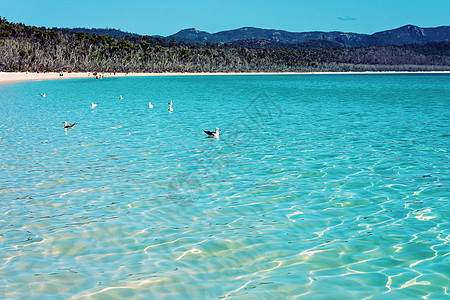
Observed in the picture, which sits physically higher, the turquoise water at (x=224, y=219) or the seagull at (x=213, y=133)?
the seagull at (x=213, y=133)

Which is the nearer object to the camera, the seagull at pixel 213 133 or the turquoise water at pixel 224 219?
the turquoise water at pixel 224 219

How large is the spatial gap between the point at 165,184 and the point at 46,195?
2795mm

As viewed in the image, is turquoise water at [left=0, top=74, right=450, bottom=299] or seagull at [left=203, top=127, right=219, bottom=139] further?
seagull at [left=203, top=127, right=219, bottom=139]

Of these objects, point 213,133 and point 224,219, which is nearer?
point 224,219

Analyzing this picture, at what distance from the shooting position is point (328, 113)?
32.4m

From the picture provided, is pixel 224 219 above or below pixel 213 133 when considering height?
below

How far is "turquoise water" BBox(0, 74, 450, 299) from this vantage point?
6.57 metres

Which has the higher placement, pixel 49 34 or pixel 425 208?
pixel 49 34

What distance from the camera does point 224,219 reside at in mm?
9203

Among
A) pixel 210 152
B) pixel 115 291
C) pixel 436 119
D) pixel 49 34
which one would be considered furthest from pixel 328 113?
pixel 49 34

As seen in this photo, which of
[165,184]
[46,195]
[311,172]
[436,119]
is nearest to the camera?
[46,195]

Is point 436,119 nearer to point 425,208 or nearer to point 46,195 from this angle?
point 425,208

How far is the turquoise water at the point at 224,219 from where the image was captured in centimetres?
657

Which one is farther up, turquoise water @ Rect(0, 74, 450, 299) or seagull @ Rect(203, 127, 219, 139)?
seagull @ Rect(203, 127, 219, 139)
